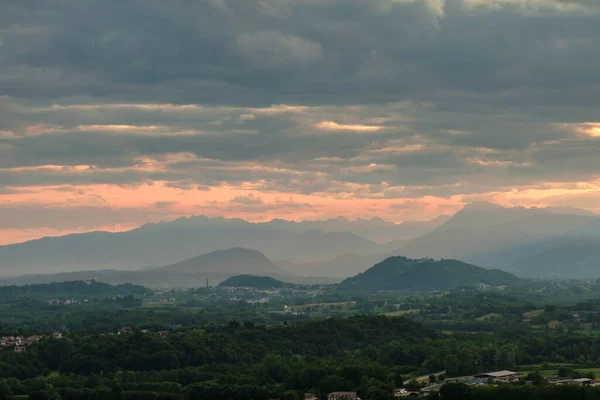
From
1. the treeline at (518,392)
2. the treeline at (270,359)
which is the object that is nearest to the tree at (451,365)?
the treeline at (270,359)

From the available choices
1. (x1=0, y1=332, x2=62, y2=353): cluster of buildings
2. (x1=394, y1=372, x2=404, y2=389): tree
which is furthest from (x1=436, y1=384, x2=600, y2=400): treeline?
(x1=0, y1=332, x2=62, y2=353): cluster of buildings

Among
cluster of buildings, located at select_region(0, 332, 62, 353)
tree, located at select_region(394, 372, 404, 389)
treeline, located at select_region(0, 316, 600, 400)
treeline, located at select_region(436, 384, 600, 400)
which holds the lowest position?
treeline, located at select_region(436, 384, 600, 400)

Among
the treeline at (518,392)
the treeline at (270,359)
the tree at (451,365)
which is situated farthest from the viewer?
the tree at (451,365)

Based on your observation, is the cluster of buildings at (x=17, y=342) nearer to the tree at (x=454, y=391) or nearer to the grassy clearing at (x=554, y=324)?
the tree at (x=454, y=391)

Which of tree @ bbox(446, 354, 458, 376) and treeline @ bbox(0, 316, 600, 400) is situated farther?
tree @ bbox(446, 354, 458, 376)

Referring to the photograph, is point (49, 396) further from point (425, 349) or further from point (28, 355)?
point (425, 349)

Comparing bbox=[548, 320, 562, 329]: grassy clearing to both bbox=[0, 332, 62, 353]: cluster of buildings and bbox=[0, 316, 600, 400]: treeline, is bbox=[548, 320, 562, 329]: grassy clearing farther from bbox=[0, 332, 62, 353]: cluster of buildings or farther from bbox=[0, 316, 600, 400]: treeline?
bbox=[0, 332, 62, 353]: cluster of buildings

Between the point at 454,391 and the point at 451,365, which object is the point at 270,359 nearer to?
the point at 451,365

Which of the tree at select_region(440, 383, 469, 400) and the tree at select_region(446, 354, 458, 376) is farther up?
the tree at select_region(446, 354, 458, 376)

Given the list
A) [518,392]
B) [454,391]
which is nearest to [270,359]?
[454,391]
